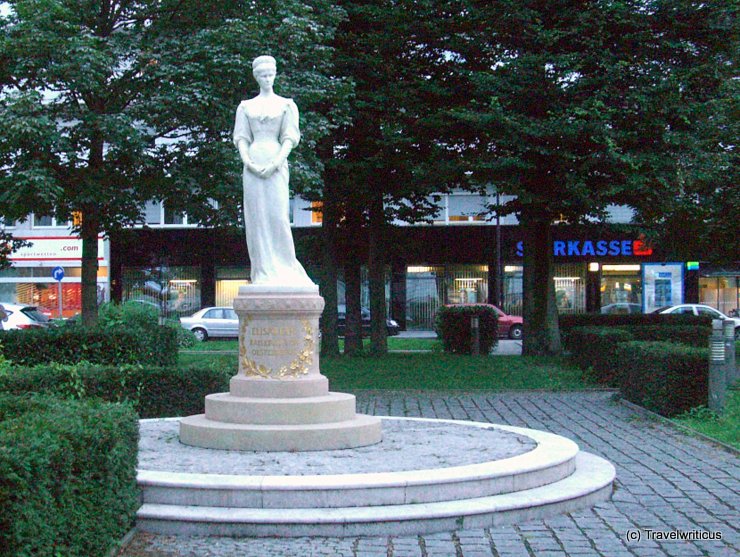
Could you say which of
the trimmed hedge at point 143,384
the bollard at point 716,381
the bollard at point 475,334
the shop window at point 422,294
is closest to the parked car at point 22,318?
the bollard at point 475,334

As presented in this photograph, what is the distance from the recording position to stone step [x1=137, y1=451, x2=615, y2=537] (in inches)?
288

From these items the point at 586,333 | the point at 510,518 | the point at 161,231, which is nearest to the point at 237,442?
the point at 510,518

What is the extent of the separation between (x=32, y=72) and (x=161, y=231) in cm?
2520

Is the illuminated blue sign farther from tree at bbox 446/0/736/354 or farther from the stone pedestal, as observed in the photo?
the stone pedestal

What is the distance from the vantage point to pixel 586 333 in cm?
2108

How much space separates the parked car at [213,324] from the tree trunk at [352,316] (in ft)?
45.9

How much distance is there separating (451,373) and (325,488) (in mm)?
13359

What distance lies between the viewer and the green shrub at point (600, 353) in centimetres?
1900

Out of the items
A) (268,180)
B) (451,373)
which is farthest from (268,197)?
(451,373)

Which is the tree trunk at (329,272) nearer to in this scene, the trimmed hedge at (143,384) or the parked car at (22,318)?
the parked car at (22,318)

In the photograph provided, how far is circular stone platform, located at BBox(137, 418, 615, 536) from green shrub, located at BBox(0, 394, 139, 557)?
518 millimetres

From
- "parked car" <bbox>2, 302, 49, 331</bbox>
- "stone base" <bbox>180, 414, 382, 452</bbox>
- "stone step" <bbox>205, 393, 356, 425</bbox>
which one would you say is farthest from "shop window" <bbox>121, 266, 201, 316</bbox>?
"stone base" <bbox>180, 414, 382, 452</bbox>

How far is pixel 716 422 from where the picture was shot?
45.5ft

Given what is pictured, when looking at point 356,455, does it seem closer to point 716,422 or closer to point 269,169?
point 269,169
